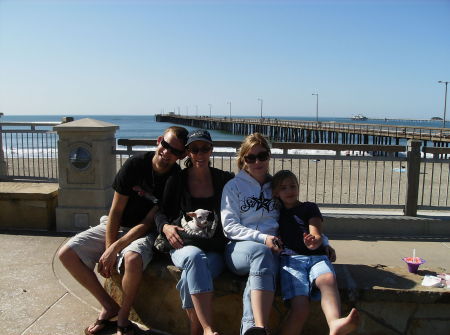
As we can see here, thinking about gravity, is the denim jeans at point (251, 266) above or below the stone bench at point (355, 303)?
above

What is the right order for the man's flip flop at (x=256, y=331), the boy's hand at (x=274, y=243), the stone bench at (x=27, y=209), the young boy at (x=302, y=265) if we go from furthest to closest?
the stone bench at (x=27, y=209)
the boy's hand at (x=274, y=243)
the young boy at (x=302, y=265)
the man's flip flop at (x=256, y=331)

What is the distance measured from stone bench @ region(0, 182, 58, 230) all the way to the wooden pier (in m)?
26.8

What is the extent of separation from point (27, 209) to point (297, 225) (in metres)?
4.11

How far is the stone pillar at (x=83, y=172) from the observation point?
5.50 metres

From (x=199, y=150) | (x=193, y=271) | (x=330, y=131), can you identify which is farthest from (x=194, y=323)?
(x=330, y=131)

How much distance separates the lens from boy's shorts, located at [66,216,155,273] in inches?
122

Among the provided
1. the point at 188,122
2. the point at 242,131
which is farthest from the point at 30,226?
the point at 188,122

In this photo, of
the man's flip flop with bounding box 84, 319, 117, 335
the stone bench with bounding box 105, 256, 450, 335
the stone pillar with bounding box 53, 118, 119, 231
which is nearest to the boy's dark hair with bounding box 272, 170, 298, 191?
the stone bench with bounding box 105, 256, 450, 335

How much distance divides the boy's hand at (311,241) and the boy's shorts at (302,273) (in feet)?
0.30

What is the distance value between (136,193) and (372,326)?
1944mm

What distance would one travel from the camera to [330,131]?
4962 centimetres

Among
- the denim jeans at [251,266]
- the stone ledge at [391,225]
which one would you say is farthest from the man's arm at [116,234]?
the stone ledge at [391,225]

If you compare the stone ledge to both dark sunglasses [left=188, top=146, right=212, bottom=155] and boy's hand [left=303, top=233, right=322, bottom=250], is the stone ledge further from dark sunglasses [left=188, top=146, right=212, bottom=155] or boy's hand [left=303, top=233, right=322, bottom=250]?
dark sunglasses [left=188, top=146, right=212, bottom=155]

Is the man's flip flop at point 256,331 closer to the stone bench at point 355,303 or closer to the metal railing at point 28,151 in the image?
the stone bench at point 355,303
